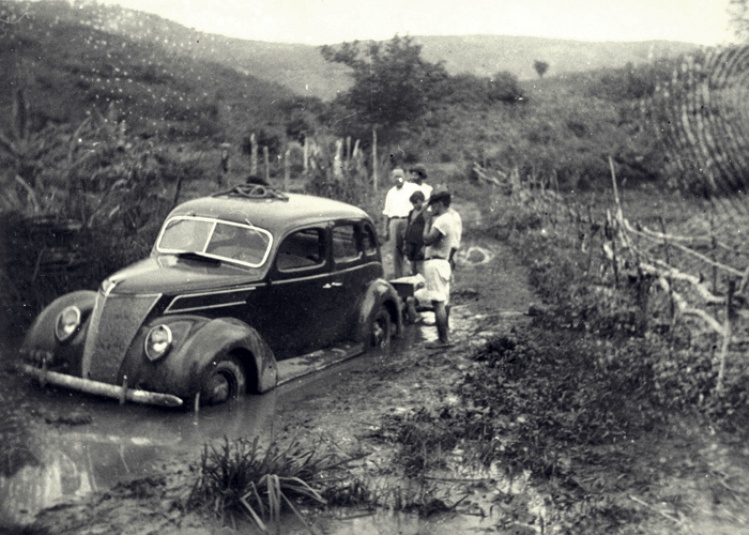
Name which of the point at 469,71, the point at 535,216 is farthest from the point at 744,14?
the point at 469,71

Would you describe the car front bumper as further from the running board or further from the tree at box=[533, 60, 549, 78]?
the tree at box=[533, 60, 549, 78]

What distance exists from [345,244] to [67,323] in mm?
2854

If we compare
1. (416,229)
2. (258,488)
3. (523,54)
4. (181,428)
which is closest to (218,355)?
(181,428)

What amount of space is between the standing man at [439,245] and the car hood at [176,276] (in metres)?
2.15

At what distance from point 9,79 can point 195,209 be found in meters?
3.10

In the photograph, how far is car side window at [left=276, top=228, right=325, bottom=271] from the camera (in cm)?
726

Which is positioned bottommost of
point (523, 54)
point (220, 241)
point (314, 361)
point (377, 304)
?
point (314, 361)

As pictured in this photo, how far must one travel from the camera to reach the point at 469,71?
15.8m

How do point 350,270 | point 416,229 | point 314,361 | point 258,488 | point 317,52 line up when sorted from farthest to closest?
point 317,52 < point 416,229 < point 350,270 < point 314,361 < point 258,488

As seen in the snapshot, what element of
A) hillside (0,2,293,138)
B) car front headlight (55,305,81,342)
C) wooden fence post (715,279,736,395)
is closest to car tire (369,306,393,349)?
car front headlight (55,305,81,342)

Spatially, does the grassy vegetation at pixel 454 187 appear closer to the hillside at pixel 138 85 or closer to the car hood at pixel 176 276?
the hillside at pixel 138 85

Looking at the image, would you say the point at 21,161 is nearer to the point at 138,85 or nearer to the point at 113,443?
the point at 113,443

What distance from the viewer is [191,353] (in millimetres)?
5887

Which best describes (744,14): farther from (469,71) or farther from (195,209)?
(469,71)
